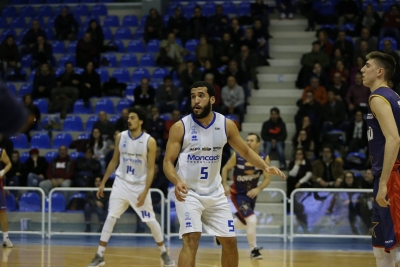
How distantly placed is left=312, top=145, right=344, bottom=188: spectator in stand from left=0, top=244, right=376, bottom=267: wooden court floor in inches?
93.8

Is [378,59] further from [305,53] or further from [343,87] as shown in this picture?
[305,53]

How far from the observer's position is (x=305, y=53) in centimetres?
1983

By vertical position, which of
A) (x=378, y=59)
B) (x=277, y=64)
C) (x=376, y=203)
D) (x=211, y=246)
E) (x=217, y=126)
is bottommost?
(x=211, y=246)

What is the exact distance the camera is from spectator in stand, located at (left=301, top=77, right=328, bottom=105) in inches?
705

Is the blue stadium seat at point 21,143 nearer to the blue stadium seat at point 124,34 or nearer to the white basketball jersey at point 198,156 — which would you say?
the blue stadium seat at point 124,34

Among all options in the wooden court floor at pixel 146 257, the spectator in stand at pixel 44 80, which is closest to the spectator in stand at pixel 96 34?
the spectator in stand at pixel 44 80

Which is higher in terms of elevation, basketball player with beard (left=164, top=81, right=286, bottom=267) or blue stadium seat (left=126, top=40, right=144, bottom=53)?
blue stadium seat (left=126, top=40, right=144, bottom=53)

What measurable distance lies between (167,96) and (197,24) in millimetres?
3264

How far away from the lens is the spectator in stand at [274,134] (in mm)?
17078

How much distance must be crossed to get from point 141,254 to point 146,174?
7.10 ft

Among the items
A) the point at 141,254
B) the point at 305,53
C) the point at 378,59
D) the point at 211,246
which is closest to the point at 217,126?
the point at 378,59

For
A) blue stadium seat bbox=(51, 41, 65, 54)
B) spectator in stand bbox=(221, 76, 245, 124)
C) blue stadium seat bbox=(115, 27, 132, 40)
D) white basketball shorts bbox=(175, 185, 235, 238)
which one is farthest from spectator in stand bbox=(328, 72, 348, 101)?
white basketball shorts bbox=(175, 185, 235, 238)

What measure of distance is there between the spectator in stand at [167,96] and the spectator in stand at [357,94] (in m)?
4.35

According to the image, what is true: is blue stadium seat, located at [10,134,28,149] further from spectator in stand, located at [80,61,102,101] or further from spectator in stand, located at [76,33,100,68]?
spectator in stand, located at [76,33,100,68]
